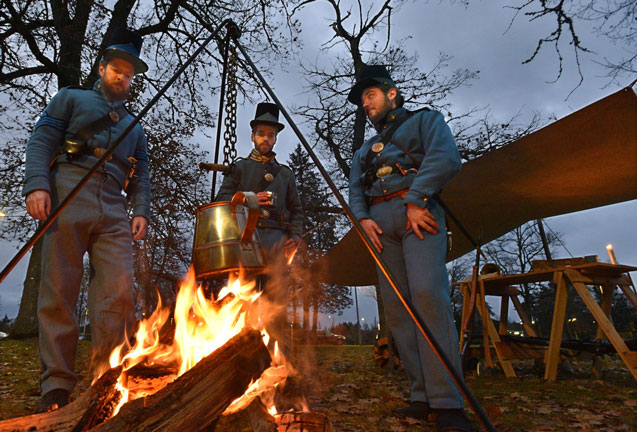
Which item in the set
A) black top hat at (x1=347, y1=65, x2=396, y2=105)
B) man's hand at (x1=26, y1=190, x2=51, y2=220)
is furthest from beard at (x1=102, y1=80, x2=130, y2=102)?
black top hat at (x1=347, y1=65, x2=396, y2=105)

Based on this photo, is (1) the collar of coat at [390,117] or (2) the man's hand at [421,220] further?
(1) the collar of coat at [390,117]

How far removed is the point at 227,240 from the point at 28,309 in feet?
26.6

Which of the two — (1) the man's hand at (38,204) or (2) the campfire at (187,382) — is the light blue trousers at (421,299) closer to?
(2) the campfire at (187,382)

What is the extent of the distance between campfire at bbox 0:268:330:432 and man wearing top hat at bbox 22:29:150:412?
432 mm

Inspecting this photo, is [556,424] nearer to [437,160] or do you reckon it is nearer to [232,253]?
[437,160]

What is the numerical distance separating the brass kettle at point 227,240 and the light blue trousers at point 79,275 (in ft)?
1.97

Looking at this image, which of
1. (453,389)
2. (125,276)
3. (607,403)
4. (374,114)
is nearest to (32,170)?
(125,276)

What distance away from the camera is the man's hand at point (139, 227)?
2.74m

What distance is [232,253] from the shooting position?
2148 mm

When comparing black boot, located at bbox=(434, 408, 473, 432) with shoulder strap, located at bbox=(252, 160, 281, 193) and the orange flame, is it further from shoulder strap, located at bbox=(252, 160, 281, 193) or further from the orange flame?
shoulder strap, located at bbox=(252, 160, 281, 193)

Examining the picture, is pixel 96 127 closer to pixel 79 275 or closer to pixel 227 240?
pixel 79 275

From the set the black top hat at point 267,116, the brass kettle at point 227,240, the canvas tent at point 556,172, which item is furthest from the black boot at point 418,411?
the black top hat at point 267,116

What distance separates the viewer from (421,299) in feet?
7.19

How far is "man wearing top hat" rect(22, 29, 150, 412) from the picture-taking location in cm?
221
